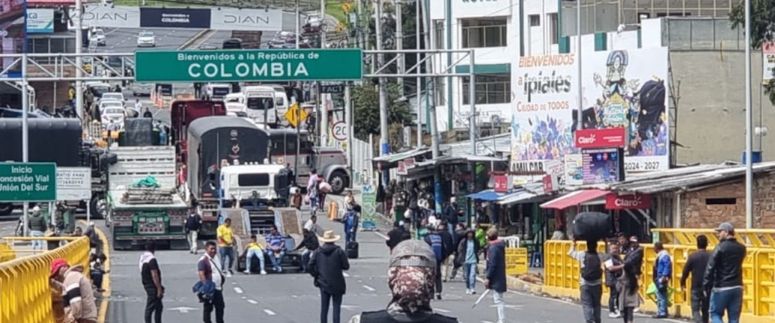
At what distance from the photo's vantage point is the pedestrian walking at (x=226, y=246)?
42.8 meters

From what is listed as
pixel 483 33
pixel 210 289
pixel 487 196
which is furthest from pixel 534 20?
pixel 210 289

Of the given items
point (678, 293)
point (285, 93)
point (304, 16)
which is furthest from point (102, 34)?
point (678, 293)

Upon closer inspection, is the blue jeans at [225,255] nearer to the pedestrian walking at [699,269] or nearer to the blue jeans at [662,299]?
the blue jeans at [662,299]

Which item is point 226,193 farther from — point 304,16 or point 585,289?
point 304,16

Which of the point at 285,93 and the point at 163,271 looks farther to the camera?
the point at 285,93

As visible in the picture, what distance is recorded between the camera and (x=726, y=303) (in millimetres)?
21000

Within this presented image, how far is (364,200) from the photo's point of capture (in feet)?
194

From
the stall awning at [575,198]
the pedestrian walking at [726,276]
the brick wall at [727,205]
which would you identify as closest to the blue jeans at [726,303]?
the pedestrian walking at [726,276]

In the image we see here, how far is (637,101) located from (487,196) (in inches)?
230

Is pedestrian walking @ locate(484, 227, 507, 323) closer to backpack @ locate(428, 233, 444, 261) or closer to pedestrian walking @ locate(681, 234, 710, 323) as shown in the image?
pedestrian walking @ locate(681, 234, 710, 323)

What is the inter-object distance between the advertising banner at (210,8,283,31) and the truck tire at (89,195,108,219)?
43.5 metres

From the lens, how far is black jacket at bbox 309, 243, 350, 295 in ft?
77.9

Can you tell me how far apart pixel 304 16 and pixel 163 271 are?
2677 inches

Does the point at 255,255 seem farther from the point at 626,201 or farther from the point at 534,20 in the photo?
the point at 534,20
